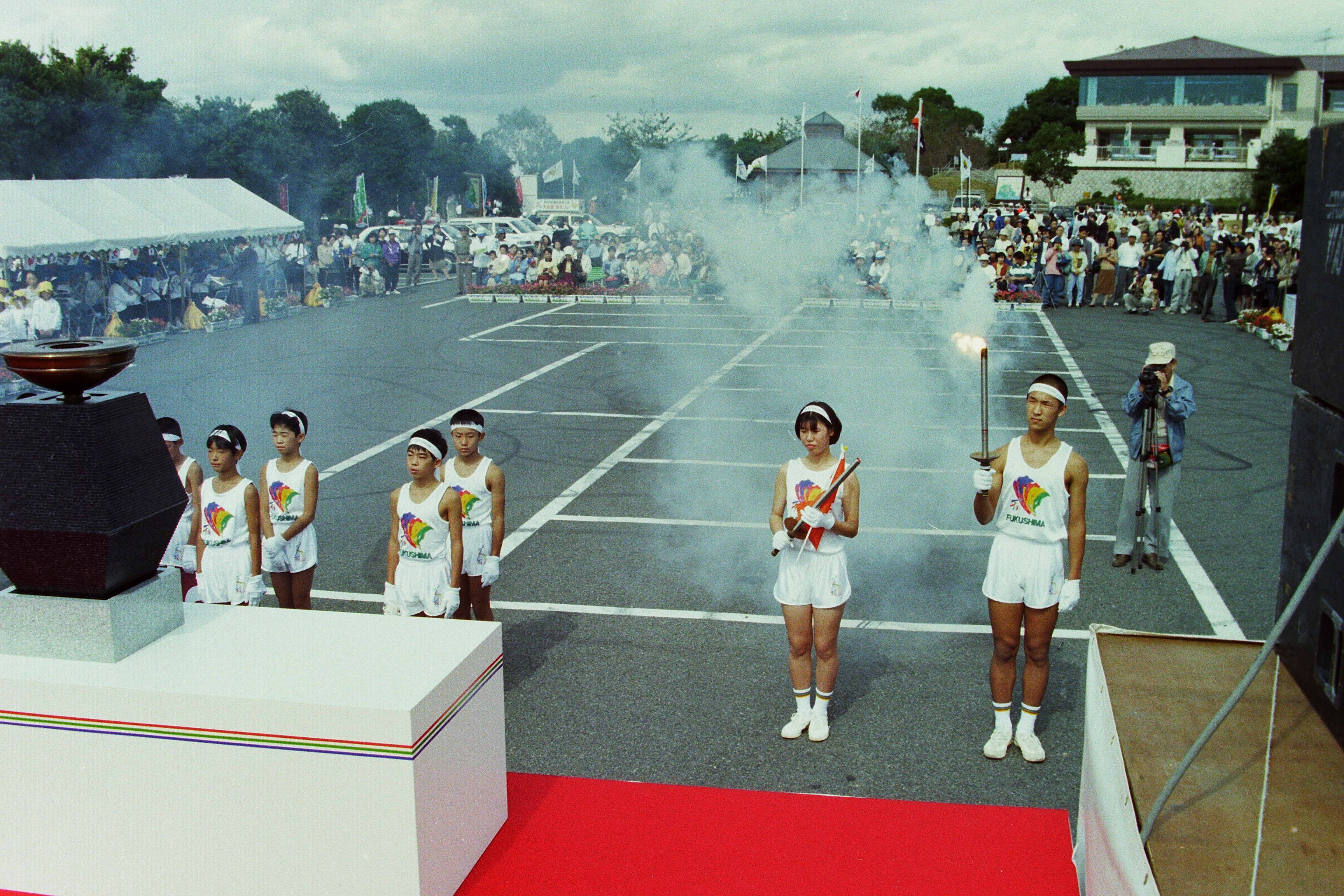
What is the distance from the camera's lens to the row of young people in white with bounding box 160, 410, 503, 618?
584 centimetres

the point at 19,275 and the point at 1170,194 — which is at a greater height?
the point at 1170,194

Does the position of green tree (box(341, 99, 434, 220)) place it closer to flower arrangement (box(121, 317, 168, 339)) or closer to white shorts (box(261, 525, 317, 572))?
flower arrangement (box(121, 317, 168, 339))

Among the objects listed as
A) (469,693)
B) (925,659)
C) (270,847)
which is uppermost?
(469,693)

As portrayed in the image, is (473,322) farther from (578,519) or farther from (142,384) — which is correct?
(578,519)

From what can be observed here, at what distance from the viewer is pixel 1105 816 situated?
114 inches

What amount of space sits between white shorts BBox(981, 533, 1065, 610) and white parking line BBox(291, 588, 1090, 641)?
176cm

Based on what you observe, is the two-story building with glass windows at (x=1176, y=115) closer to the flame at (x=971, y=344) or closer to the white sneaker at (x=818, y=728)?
the flame at (x=971, y=344)

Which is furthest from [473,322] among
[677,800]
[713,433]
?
[677,800]

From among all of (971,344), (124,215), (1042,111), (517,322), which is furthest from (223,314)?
(1042,111)

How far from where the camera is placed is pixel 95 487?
3443 mm

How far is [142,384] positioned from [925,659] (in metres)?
14.4

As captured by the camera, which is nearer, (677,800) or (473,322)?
(677,800)

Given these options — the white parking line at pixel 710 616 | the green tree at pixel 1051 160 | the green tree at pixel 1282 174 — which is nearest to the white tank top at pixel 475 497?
the white parking line at pixel 710 616

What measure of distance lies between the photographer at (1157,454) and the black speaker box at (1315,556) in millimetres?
5247
